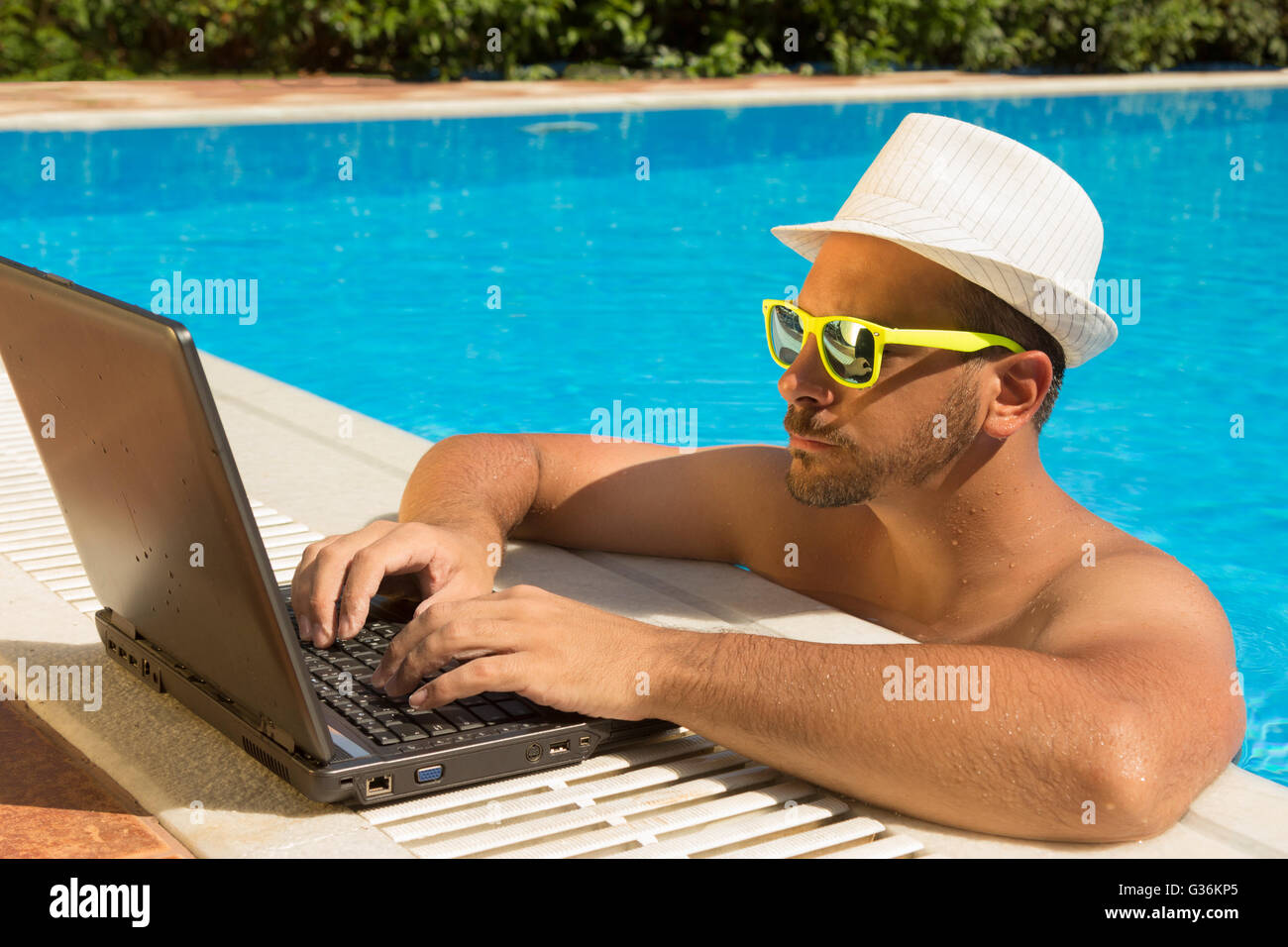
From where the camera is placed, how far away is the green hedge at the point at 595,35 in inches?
578

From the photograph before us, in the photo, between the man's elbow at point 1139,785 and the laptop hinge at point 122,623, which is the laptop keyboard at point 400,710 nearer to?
the laptop hinge at point 122,623

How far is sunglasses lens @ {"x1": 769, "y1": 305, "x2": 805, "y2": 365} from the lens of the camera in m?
2.46

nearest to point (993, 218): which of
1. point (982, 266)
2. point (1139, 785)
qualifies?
point (982, 266)

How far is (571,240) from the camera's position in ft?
31.4

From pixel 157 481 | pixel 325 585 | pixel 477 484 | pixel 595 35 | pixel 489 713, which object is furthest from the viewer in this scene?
pixel 595 35

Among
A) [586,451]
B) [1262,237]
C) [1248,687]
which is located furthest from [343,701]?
[1262,237]

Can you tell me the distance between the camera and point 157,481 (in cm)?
181

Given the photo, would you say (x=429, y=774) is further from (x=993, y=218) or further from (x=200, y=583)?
(x=993, y=218)

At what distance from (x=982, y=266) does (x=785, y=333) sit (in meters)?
0.37

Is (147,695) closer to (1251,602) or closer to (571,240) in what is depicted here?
(1251,602)

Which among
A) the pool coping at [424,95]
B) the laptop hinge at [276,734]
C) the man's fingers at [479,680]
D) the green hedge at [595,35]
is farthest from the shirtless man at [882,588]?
the green hedge at [595,35]

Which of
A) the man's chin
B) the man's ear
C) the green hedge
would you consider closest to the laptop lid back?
the man's chin

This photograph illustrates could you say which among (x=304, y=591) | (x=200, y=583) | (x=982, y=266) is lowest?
(x=304, y=591)
